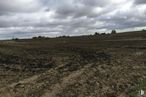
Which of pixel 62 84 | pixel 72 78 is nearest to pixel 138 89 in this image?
pixel 62 84

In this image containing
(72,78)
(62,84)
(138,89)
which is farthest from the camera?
(72,78)

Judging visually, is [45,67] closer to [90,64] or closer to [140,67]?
[90,64]

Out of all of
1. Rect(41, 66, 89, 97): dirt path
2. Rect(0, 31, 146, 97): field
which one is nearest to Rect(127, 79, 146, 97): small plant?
Rect(0, 31, 146, 97): field

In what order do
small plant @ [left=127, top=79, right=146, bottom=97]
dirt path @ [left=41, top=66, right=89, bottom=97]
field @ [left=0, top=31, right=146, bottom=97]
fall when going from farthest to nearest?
field @ [left=0, top=31, right=146, bottom=97]
dirt path @ [left=41, top=66, right=89, bottom=97]
small plant @ [left=127, top=79, right=146, bottom=97]

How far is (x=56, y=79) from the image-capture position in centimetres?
1468

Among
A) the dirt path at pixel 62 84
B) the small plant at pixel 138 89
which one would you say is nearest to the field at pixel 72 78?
the dirt path at pixel 62 84

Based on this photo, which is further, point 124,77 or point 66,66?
point 66,66

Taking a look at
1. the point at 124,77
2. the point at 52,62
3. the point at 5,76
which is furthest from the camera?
the point at 52,62

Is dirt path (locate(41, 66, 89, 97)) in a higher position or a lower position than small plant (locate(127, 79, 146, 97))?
higher

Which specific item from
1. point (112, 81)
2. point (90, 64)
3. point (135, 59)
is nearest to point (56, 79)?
point (112, 81)

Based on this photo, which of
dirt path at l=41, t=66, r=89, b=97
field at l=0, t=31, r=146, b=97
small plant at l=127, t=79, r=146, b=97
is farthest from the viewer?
field at l=0, t=31, r=146, b=97

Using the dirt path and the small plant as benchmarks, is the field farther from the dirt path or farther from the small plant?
the small plant

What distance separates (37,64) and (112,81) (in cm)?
668

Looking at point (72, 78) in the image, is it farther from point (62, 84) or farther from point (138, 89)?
point (138, 89)
